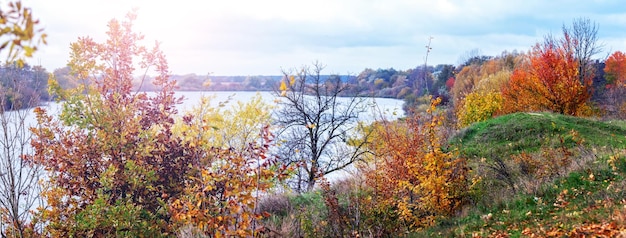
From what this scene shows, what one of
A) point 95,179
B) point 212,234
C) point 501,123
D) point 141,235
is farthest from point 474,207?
point 501,123

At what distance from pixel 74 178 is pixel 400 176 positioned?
598 centimetres

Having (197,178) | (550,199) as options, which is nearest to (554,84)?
(550,199)

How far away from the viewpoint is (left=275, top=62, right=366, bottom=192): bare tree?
2286 centimetres

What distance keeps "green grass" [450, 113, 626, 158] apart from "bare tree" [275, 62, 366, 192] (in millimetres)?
6450

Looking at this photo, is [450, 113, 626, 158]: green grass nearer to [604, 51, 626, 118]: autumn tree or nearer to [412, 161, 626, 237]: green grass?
[412, 161, 626, 237]: green grass

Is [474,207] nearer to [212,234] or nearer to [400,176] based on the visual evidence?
[400,176]

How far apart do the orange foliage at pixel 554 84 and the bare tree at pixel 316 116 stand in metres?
8.45

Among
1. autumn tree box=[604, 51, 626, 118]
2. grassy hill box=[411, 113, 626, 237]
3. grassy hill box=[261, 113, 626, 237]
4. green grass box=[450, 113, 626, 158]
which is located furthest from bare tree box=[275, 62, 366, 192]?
autumn tree box=[604, 51, 626, 118]

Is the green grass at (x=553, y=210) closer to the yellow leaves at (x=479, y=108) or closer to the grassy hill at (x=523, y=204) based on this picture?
the grassy hill at (x=523, y=204)

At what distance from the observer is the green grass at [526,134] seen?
564 inches

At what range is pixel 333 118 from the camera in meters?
24.4

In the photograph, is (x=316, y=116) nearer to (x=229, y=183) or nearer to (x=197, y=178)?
(x=197, y=178)

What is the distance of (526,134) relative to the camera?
15711 millimetres

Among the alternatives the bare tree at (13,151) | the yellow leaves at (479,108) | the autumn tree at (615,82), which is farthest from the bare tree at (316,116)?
the autumn tree at (615,82)
